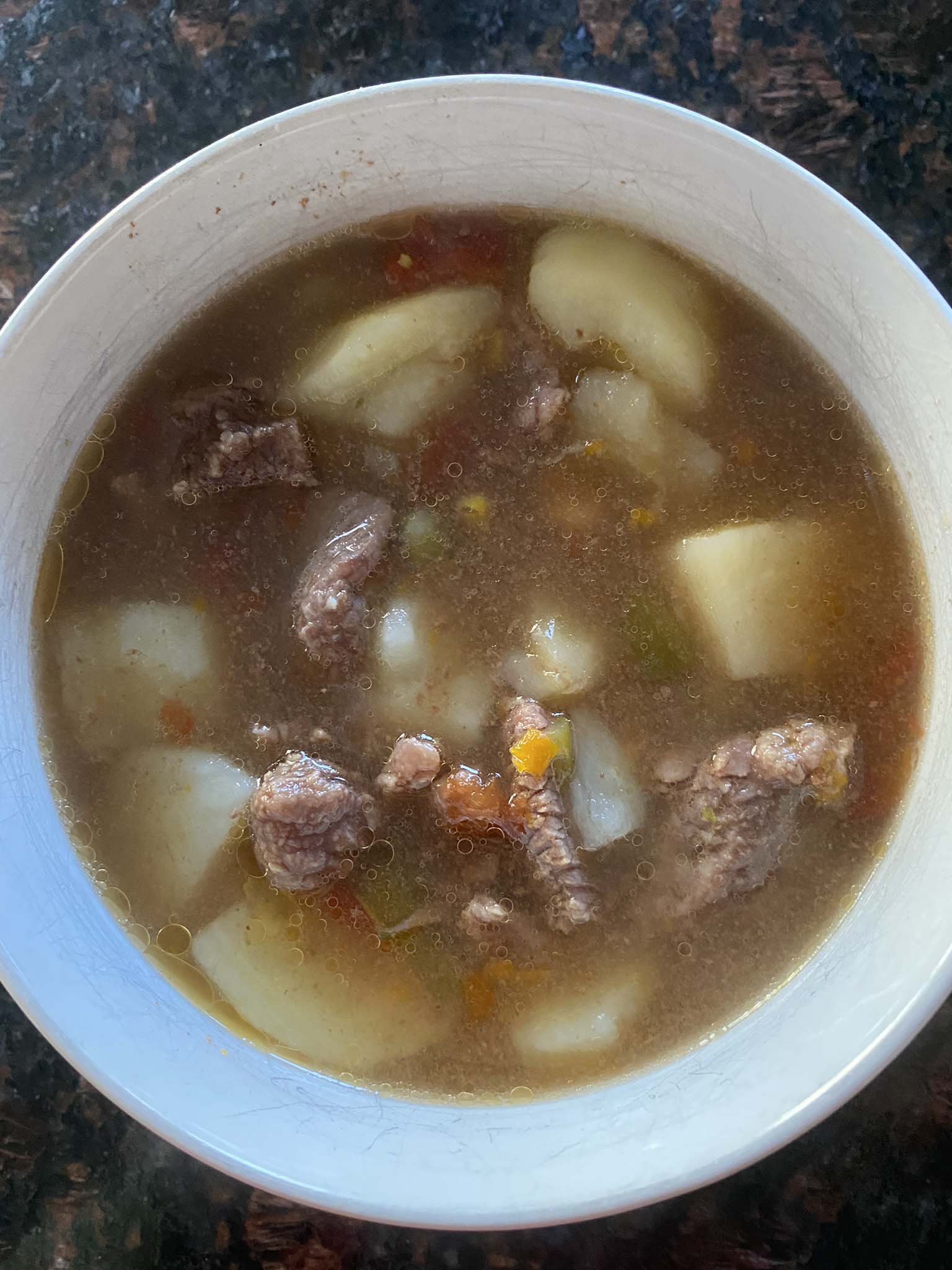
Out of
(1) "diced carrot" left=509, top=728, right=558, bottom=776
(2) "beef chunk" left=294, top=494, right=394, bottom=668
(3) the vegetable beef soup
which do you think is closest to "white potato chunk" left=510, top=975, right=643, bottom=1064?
(3) the vegetable beef soup

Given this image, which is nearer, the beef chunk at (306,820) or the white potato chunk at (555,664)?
the beef chunk at (306,820)

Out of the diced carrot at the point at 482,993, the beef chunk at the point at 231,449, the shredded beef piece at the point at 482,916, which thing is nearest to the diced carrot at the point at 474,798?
the shredded beef piece at the point at 482,916

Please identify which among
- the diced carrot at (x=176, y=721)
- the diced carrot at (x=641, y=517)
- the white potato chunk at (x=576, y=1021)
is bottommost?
the white potato chunk at (x=576, y=1021)

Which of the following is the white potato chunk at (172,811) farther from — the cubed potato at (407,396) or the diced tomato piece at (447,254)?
the diced tomato piece at (447,254)

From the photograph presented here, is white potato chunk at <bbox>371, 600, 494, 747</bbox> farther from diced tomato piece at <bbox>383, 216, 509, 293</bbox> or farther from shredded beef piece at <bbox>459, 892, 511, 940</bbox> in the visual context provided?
diced tomato piece at <bbox>383, 216, 509, 293</bbox>

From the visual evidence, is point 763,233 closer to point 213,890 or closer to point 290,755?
point 290,755

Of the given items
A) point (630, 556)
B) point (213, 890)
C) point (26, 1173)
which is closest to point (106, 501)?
point (213, 890)

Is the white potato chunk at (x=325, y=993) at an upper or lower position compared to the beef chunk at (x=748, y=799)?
lower

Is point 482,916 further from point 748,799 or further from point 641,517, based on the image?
point 641,517
